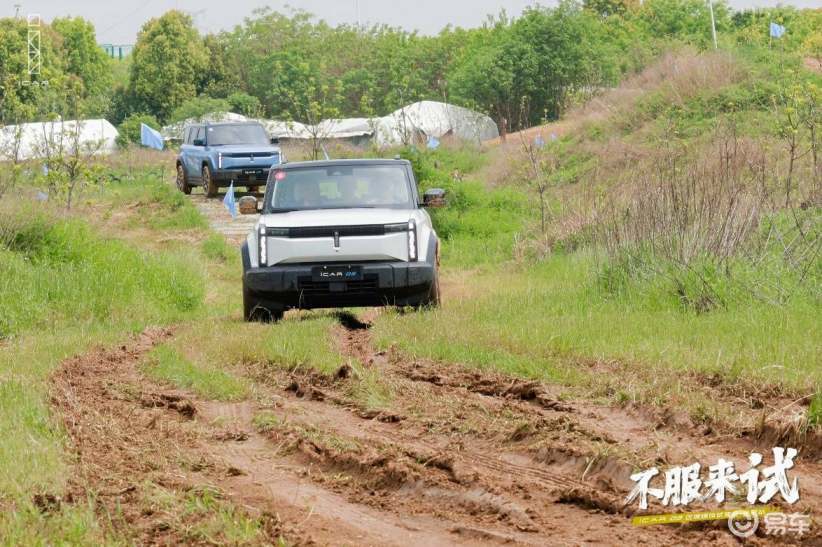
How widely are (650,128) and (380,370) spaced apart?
75.1 ft

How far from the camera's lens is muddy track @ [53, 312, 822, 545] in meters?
5.75

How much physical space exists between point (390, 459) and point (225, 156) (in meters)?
26.9

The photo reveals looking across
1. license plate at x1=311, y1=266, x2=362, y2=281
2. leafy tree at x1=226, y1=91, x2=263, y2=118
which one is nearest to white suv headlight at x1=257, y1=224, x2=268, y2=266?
license plate at x1=311, y1=266, x2=362, y2=281

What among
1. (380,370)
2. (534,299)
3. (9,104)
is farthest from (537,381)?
(9,104)

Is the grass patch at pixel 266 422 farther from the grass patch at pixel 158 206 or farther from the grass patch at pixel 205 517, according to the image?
the grass patch at pixel 158 206

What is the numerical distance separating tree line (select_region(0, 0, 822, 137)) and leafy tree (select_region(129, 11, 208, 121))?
0.08 m

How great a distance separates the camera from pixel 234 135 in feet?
113

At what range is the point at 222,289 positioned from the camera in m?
20.3

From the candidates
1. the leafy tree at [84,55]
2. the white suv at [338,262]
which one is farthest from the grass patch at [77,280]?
the leafy tree at [84,55]

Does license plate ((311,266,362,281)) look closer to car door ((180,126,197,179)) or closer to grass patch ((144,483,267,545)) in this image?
grass patch ((144,483,267,545))

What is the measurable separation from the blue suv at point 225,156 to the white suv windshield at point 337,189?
57.1 ft

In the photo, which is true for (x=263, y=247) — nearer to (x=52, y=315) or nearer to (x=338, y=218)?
(x=338, y=218)

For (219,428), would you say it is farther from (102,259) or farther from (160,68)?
(160,68)

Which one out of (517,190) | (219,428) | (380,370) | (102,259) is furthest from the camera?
(517,190)
